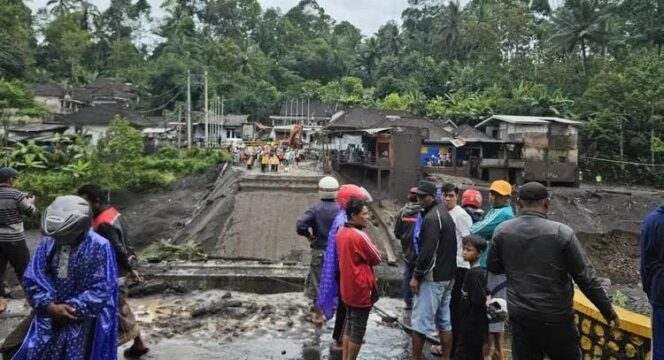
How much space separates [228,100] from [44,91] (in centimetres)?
1610

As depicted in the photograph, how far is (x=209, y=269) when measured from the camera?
11281mm

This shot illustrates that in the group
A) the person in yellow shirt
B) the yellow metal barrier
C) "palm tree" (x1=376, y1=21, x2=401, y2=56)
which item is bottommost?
the yellow metal barrier

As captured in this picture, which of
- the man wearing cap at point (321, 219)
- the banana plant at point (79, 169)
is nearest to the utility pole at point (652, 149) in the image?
the banana plant at point (79, 169)

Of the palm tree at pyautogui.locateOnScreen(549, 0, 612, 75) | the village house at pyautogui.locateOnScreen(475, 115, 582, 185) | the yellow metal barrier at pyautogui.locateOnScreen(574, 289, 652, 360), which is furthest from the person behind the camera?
the palm tree at pyautogui.locateOnScreen(549, 0, 612, 75)

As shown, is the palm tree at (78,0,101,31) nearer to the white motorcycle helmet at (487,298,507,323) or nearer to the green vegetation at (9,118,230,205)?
the green vegetation at (9,118,230,205)

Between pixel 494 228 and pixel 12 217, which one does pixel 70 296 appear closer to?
pixel 494 228

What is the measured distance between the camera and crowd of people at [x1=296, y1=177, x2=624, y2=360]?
11.5ft

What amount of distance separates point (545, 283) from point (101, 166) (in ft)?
95.3

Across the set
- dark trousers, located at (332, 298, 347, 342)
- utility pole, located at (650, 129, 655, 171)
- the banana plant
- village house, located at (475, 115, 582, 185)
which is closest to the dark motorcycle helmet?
dark trousers, located at (332, 298, 347, 342)

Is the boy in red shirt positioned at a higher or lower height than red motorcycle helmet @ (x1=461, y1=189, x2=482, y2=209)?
lower

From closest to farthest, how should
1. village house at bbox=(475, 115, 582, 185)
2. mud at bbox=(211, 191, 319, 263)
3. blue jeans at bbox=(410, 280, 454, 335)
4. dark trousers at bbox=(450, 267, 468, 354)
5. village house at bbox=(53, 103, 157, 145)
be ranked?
blue jeans at bbox=(410, 280, 454, 335)
dark trousers at bbox=(450, 267, 468, 354)
mud at bbox=(211, 191, 319, 263)
village house at bbox=(475, 115, 582, 185)
village house at bbox=(53, 103, 157, 145)

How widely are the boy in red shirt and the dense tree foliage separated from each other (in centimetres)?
3335

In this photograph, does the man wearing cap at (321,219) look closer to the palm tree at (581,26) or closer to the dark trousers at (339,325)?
the dark trousers at (339,325)

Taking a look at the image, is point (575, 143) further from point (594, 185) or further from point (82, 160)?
point (82, 160)
